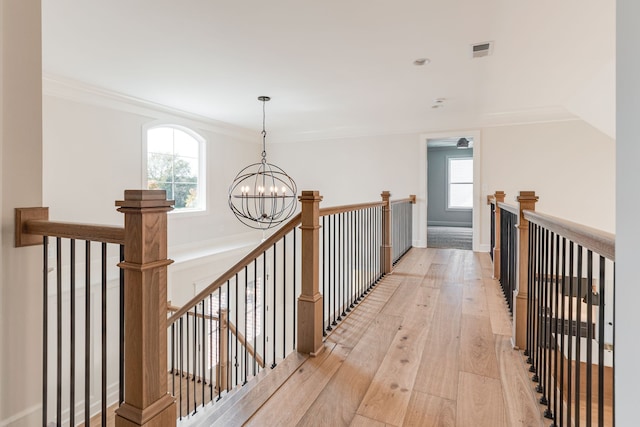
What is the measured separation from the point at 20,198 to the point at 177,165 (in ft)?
14.2

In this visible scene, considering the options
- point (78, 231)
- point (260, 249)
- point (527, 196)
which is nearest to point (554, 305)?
point (527, 196)

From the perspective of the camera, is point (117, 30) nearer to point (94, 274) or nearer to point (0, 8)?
point (0, 8)

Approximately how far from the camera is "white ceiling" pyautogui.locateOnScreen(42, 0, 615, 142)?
8.19ft

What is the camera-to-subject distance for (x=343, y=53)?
323 cm

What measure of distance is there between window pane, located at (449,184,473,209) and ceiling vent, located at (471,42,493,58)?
676 cm

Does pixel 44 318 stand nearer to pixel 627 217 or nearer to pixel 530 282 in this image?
pixel 627 217

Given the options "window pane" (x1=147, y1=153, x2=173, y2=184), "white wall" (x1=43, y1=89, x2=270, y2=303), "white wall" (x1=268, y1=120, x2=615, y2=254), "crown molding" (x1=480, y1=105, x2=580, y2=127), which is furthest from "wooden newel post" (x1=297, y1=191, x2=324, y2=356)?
"crown molding" (x1=480, y1=105, x2=580, y2=127)

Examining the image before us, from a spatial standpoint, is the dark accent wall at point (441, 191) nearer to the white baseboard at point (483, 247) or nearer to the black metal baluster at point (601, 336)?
the white baseboard at point (483, 247)

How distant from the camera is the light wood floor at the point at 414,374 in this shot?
154 centimetres

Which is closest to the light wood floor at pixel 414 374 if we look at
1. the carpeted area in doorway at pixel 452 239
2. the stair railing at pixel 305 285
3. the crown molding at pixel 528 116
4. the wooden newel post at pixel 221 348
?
the stair railing at pixel 305 285

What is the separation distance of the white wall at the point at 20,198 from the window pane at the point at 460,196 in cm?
956

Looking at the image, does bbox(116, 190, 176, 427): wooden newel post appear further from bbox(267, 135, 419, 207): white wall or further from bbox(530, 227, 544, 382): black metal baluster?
bbox(267, 135, 419, 207): white wall

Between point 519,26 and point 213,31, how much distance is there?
2518mm

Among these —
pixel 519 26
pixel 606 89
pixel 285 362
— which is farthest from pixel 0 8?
pixel 606 89
